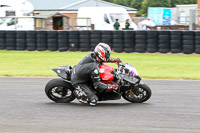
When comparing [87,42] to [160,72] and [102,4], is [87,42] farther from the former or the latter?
[102,4]

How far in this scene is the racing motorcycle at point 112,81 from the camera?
23.4ft

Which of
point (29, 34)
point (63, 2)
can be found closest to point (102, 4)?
point (63, 2)

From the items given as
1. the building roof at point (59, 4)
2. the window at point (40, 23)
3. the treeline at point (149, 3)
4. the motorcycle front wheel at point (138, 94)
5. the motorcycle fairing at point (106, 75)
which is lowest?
the motorcycle front wheel at point (138, 94)

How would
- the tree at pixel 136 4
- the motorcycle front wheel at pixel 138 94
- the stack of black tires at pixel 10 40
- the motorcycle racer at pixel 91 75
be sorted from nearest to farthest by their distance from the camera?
the motorcycle racer at pixel 91 75 < the motorcycle front wheel at pixel 138 94 < the stack of black tires at pixel 10 40 < the tree at pixel 136 4

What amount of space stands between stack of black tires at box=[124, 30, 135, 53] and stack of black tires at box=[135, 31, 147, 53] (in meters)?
0.16

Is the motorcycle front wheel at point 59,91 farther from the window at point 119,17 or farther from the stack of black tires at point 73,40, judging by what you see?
the window at point 119,17

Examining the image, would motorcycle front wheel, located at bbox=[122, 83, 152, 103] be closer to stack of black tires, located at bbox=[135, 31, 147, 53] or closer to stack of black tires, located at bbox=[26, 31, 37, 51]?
stack of black tires, located at bbox=[135, 31, 147, 53]

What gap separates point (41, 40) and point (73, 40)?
153 centimetres

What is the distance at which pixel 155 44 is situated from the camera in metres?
17.3

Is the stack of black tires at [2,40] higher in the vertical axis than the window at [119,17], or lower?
lower

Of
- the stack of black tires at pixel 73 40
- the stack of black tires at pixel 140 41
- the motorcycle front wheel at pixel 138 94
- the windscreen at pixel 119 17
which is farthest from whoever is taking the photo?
the windscreen at pixel 119 17

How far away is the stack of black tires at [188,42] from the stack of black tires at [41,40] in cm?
633

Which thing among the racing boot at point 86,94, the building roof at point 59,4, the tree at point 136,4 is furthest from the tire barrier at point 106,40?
the tree at point 136,4

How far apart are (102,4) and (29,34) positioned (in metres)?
33.5
